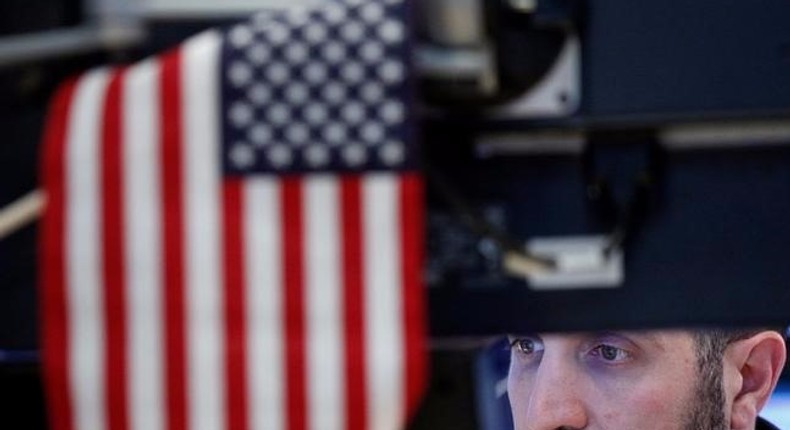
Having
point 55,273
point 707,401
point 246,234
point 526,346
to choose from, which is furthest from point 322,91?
point 707,401

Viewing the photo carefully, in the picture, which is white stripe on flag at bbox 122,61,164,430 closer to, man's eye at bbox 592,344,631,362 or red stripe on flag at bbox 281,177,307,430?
red stripe on flag at bbox 281,177,307,430

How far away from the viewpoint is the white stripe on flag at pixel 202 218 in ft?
3.79

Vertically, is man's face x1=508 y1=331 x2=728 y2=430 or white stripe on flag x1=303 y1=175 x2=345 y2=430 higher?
white stripe on flag x1=303 y1=175 x2=345 y2=430

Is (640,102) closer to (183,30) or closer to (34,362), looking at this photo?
(183,30)

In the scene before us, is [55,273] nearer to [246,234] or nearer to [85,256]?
[85,256]

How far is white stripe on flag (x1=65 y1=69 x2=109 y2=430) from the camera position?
3.81ft

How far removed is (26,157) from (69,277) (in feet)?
0.38

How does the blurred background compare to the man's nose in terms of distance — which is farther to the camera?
the man's nose

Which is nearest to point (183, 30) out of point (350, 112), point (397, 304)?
point (350, 112)

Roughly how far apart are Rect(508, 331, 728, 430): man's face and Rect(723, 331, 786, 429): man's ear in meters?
0.08

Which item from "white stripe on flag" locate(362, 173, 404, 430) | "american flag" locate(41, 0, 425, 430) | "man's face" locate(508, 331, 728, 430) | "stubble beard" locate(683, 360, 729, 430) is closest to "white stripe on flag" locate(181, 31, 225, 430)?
"american flag" locate(41, 0, 425, 430)

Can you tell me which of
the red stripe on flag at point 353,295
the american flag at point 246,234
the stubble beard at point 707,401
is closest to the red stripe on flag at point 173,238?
the american flag at point 246,234

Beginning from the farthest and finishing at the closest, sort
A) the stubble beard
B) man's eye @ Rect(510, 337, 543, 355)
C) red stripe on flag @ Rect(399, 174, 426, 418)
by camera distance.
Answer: the stubble beard
man's eye @ Rect(510, 337, 543, 355)
red stripe on flag @ Rect(399, 174, 426, 418)

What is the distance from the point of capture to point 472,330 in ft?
4.06
